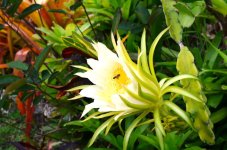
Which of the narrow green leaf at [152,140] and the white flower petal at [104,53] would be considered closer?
the white flower petal at [104,53]

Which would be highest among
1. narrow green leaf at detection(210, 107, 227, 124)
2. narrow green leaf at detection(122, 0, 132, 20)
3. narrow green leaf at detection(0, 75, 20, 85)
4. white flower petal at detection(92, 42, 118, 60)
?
white flower petal at detection(92, 42, 118, 60)

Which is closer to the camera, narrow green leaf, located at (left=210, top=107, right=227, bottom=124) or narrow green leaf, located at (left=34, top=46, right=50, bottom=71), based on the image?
narrow green leaf, located at (left=210, top=107, right=227, bottom=124)

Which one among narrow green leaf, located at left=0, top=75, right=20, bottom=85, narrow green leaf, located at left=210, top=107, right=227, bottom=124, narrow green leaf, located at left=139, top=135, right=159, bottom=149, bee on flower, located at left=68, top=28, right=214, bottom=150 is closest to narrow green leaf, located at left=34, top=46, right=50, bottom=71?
narrow green leaf, located at left=0, top=75, right=20, bottom=85

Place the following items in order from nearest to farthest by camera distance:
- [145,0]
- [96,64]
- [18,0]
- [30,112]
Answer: [96,64] → [18,0] → [145,0] → [30,112]

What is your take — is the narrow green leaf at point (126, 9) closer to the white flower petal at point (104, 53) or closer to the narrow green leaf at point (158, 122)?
the white flower petal at point (104, 53)

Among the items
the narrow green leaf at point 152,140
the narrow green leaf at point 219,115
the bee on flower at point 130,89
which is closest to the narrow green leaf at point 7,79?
the bee on flower at point 130,89

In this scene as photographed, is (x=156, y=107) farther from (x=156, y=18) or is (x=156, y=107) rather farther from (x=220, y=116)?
(x=156, y=18)

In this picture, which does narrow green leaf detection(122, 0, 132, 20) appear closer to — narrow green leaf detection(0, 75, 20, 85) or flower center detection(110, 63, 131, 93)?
narrow green leaf detection(0, 75, 20, 85)

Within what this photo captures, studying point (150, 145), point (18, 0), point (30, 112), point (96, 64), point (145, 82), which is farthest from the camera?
point (30, 112)

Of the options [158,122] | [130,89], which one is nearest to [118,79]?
[130,89]

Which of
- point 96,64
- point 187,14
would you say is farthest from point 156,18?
point 96,64

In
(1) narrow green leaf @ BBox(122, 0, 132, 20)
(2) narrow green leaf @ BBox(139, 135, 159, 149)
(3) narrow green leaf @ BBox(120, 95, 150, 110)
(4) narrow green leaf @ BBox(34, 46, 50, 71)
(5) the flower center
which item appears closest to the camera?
(3) narrow green leaf @ BBox(120, 95, 150, 110)
